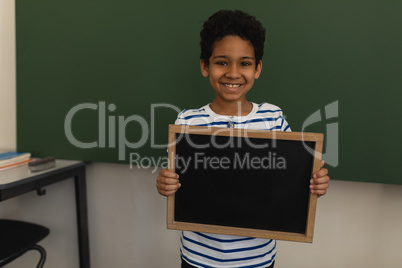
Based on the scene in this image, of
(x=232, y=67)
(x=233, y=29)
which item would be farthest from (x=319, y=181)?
(x=233, y=29)

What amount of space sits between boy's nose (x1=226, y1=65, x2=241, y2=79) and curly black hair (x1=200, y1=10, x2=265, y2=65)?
11 cm

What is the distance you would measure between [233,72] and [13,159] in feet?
4.47

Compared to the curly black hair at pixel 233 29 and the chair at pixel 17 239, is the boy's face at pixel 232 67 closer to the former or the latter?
the curly black hair at pixel 233 29

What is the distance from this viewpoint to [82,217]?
74.0 inches

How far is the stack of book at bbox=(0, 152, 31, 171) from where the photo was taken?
1667 mm

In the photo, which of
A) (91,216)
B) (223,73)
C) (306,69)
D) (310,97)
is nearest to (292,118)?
(310,97)

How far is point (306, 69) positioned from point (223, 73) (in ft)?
1.94

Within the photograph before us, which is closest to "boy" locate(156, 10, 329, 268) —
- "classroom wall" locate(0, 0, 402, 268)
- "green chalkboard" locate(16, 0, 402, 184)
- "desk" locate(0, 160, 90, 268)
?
"green chalkboard" locate(16, 0, 402, 184)

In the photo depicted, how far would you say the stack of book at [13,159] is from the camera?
1667 millimetres

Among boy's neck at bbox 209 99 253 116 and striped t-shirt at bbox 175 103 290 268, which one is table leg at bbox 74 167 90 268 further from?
boy's neck at bbox 209 99 253 116

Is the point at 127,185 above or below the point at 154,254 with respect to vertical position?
above

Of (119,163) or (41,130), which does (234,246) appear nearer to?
(119,163)

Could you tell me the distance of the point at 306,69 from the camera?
1.51m

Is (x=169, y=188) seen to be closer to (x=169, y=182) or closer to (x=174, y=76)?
(x=169, y=182)
